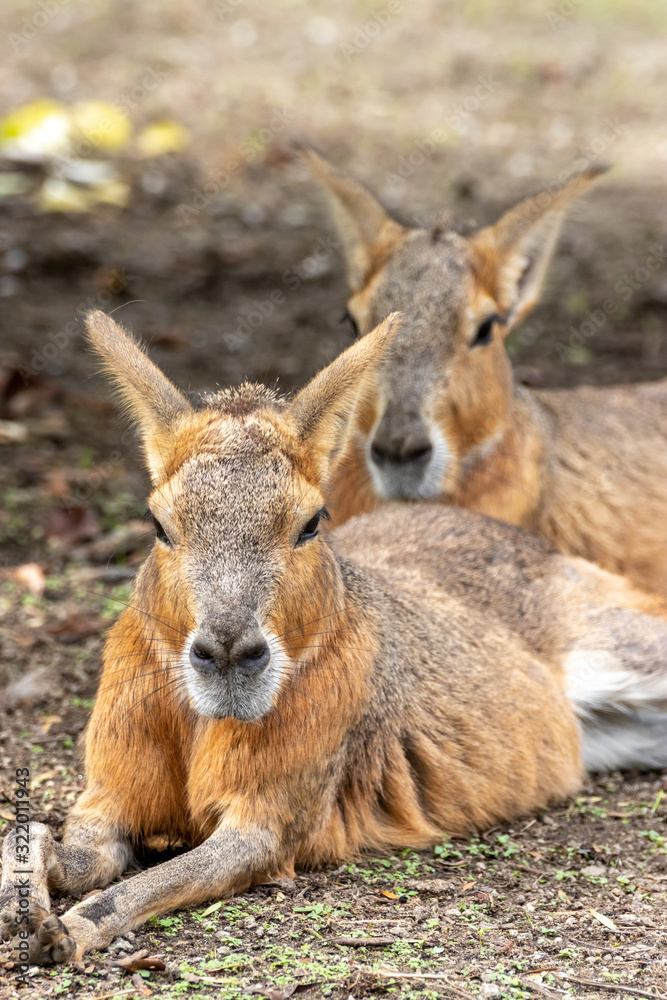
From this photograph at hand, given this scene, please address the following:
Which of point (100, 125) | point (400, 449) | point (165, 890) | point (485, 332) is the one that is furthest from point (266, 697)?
point (100, 125)

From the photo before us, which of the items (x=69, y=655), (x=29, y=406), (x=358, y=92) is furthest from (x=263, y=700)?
(x=358, y=92)

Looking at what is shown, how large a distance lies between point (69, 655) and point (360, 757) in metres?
1.98

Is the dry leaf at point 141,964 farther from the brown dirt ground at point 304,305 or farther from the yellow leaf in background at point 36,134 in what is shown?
the yellow leaf in background at point 36,134

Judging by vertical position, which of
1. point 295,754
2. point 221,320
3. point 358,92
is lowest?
point 295,754

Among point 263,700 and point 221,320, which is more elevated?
point 221,320

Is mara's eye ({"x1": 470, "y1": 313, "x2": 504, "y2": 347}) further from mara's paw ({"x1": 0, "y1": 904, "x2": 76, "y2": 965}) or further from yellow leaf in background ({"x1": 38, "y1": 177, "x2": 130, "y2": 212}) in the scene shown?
yellow leaf in background ({"x1": 38, "y1": 177, "x2": 130, "y2": 212})

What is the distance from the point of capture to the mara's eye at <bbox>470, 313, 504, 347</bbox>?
5816 mm

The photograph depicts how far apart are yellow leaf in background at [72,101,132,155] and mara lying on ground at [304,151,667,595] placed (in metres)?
5.27

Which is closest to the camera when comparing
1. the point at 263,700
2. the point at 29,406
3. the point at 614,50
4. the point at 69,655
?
the point at 263,700

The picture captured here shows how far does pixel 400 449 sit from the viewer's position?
5461 millimetres

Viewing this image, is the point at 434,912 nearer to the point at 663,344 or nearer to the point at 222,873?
the point at 222,873

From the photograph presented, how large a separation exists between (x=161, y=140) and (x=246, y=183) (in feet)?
3.09

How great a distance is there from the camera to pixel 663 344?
9367mm

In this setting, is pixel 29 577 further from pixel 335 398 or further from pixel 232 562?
pixel 232 562
